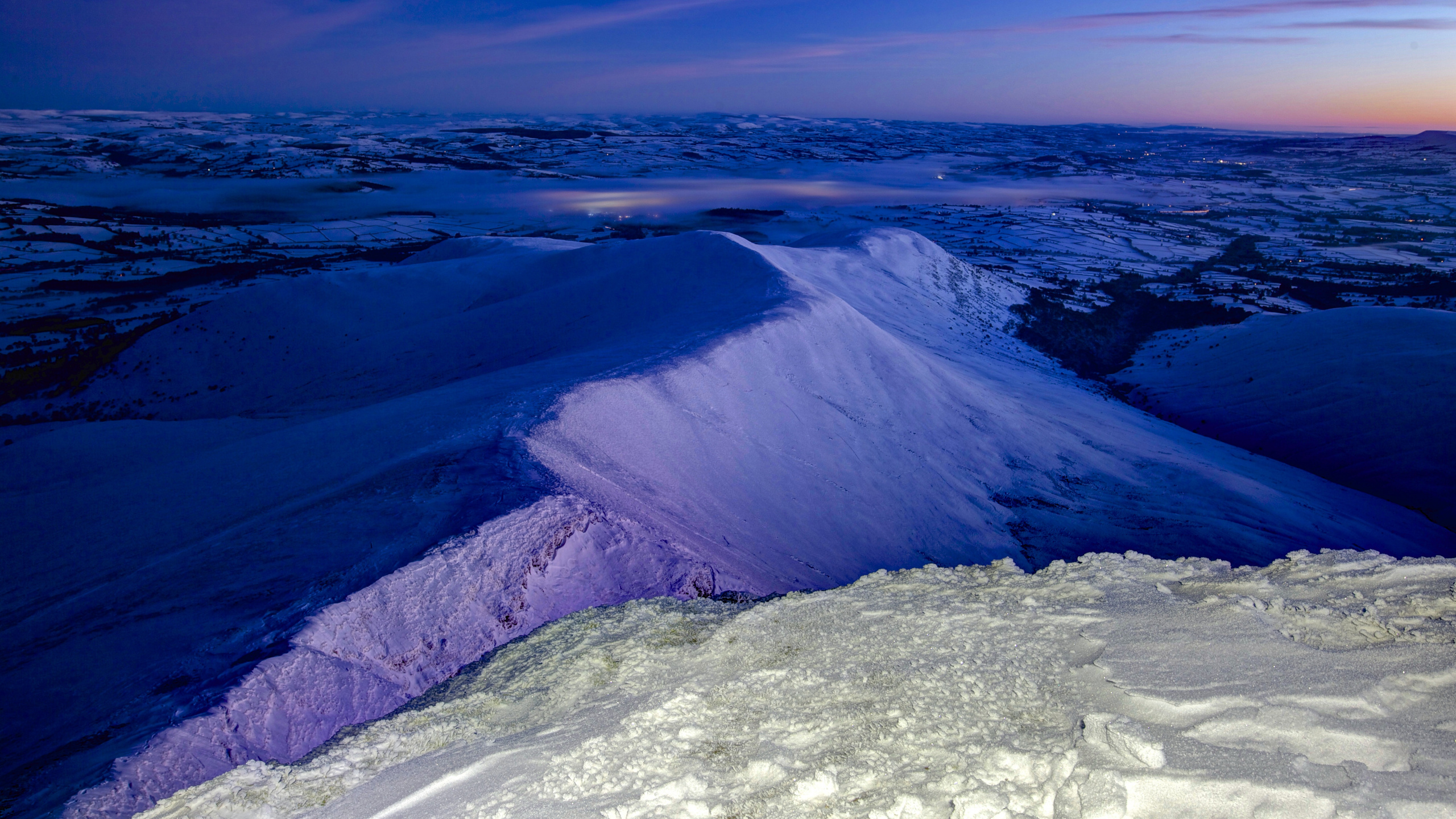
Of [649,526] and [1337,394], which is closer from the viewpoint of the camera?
[649,526]

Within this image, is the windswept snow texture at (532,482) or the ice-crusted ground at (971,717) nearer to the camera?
the ice-crusted ground at (971,717)

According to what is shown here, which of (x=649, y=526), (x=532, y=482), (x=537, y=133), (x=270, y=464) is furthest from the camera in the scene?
(x=537, y=133)

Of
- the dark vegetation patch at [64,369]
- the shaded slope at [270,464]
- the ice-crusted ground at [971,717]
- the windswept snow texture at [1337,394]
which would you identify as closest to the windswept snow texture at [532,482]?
the shaded slope at [270,464]

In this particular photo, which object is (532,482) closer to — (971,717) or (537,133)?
(971,717)

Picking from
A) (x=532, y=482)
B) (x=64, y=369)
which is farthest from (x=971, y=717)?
(x=64, y=369)

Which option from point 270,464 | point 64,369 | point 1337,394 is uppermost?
point 1337,394

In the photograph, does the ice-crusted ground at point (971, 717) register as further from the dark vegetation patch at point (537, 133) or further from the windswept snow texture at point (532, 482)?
the dark vegetation patch at point (537, 133)
